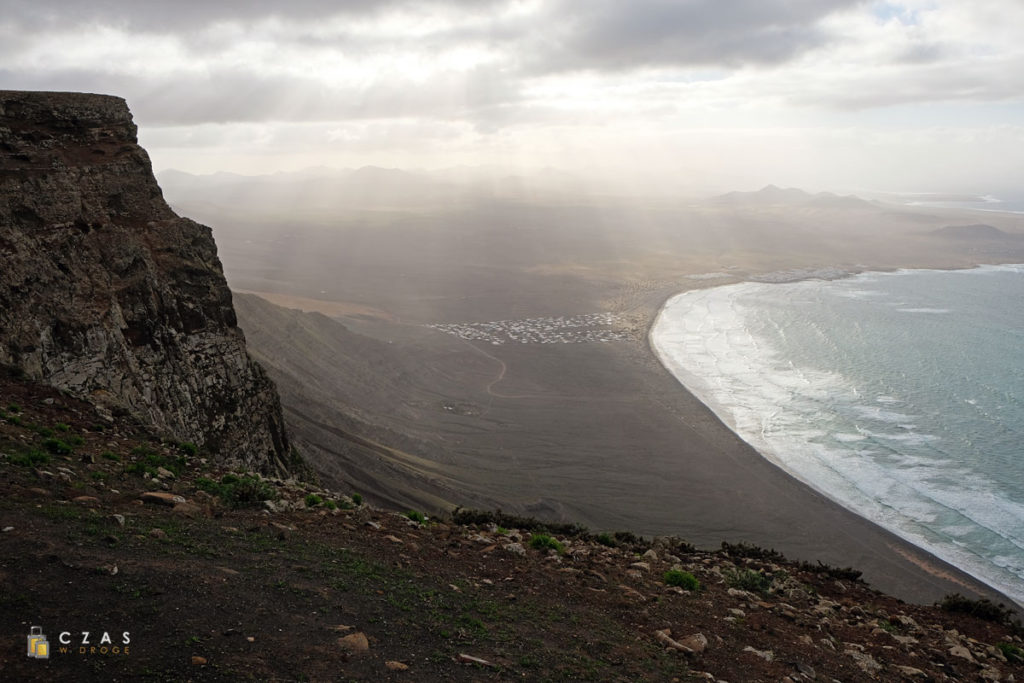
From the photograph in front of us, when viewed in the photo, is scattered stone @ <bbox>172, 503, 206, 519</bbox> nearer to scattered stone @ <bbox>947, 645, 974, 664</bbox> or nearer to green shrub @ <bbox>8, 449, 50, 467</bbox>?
green shrub @ <bbox>8, 449, 50, 467</bbox>

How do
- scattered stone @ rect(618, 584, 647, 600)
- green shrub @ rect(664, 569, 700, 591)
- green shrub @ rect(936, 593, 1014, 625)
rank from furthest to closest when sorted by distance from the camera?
green shrub @ rect(936, 593, 1014, 625) < green shrub @ rect(664, 569, 700, 591) < scattered stone @ rect(618, 584, 647, 600)

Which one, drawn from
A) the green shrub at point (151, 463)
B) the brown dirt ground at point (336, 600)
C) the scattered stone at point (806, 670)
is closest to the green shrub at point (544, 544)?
the brown dirt ground at point (336, 600)

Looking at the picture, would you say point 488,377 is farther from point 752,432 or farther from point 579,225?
point 579,225

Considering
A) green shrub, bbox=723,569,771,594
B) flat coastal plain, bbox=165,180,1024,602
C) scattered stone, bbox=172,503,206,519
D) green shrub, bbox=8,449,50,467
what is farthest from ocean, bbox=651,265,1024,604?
green shrub, bbox=8,449,50,467

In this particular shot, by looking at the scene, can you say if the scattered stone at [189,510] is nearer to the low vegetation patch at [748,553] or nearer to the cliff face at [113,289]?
the cliff face at [113,289]

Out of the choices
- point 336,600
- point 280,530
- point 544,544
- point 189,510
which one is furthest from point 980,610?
point 189,510

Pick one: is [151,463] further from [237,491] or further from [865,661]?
[865,661]
